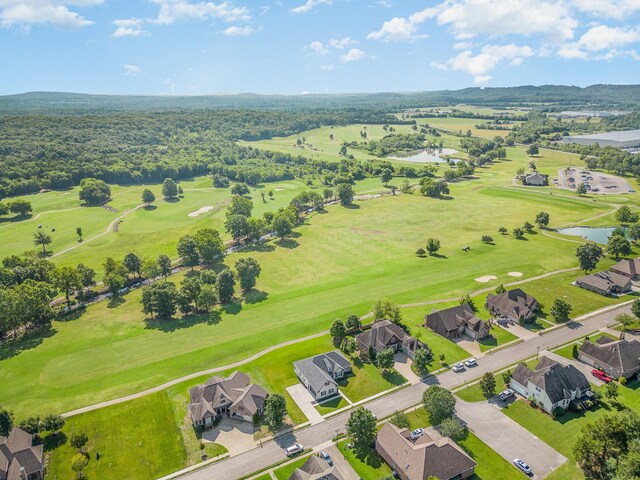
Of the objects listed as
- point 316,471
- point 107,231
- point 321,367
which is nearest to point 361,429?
point 316,471

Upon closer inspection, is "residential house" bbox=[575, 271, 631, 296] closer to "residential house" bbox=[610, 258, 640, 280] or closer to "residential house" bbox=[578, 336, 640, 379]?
"residential house" bbox=[610, 258, 640, 280]

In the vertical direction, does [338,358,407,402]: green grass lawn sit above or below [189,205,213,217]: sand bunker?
below

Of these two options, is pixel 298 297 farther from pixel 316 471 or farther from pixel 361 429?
pixel 316 471

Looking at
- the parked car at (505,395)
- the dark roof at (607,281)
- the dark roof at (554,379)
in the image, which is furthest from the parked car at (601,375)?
the dark roof at (607,281)

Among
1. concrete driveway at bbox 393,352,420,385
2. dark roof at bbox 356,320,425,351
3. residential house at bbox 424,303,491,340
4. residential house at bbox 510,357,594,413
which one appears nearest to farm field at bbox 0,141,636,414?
residential house at bbox 424,303,491,340

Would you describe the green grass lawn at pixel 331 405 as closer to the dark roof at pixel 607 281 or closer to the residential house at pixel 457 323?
the residential house at pixel 457 323
